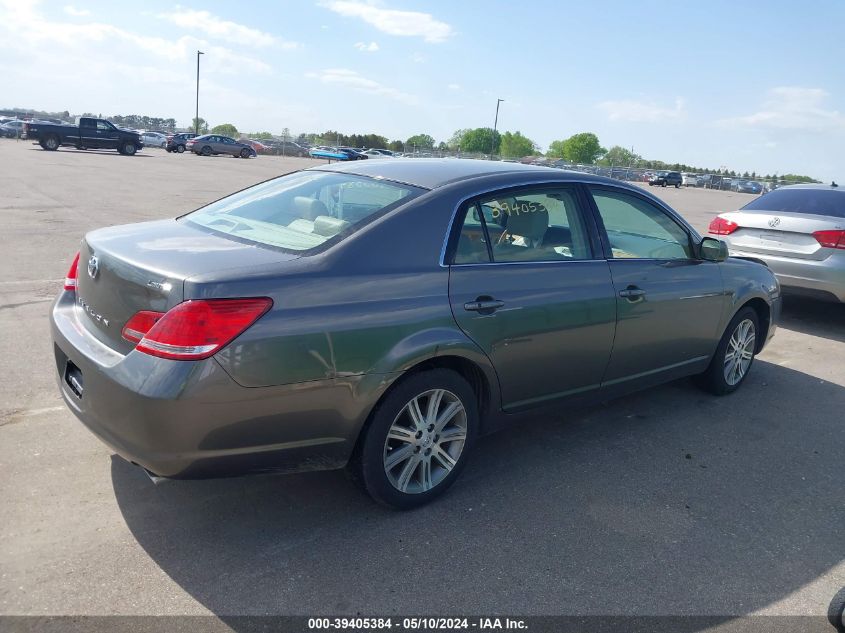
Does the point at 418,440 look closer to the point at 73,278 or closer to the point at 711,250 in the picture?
the point at 73,278

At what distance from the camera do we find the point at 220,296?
107 inches

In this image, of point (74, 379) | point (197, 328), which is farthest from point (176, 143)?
point (197, 328)

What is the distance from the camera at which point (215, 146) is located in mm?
48844

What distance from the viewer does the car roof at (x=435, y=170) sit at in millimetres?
3711

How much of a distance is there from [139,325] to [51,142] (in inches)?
1513

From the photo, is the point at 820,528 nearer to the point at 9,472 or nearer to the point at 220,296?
the point at 220,296

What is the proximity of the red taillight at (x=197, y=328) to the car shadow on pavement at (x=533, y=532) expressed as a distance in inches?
36.6

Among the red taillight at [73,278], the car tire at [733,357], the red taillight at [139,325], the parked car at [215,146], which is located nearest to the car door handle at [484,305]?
the red taillight at [139,325]

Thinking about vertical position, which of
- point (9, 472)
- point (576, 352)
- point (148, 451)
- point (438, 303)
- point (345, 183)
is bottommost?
point (9, 472)

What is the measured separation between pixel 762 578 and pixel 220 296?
2.63 meters

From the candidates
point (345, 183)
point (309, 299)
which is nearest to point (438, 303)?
point (309, 299)

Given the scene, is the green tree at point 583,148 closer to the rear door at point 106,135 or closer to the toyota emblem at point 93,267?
the rear door at point 106,135

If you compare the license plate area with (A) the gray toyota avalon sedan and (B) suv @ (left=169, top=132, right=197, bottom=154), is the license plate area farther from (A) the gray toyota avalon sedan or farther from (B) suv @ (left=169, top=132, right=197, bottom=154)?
(B) suv @ (left=169, top=132, right=197, bottom=154)

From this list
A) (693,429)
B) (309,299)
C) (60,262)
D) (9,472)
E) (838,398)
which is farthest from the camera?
(60,262)
